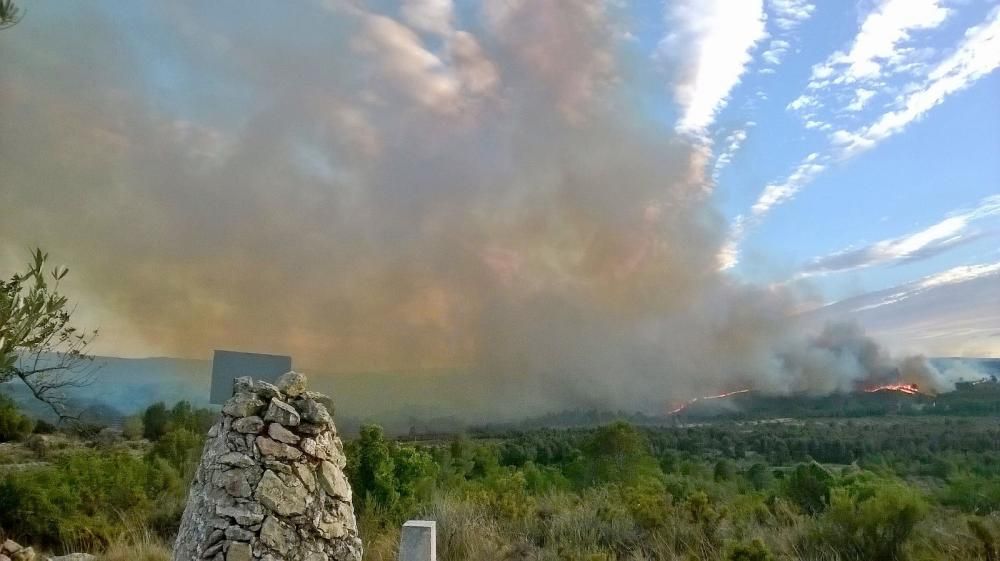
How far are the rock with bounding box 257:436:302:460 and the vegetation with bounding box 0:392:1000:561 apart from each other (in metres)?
2.77

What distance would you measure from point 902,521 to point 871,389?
55.9 ft

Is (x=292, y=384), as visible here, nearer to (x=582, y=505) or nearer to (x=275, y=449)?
(x=275, y=449)

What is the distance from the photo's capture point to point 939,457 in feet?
46.0

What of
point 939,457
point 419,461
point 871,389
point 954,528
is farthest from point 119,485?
point 871,389

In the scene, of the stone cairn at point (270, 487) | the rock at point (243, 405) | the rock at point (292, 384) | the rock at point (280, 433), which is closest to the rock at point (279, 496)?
the stone cairn at point (270, 487)

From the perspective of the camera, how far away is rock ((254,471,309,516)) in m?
4.36

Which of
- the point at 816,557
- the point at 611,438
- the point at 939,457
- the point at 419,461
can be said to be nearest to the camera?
the point at 816,557

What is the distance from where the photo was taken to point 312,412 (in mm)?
4746

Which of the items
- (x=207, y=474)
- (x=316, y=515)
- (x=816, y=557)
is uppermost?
(x=207, y=474)

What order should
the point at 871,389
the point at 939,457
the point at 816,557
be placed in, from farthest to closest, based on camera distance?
the point at 871,389 < the point at 939,457 < the point at 816,557

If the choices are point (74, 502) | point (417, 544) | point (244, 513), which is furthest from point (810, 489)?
point (74, 502)

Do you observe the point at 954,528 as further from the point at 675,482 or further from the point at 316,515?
the point at 316,515

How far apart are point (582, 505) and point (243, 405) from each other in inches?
224

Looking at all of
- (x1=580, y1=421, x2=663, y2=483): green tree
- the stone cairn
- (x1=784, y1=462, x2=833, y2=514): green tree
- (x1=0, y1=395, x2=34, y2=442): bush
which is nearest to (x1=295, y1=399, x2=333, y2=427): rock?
the stone cairn
